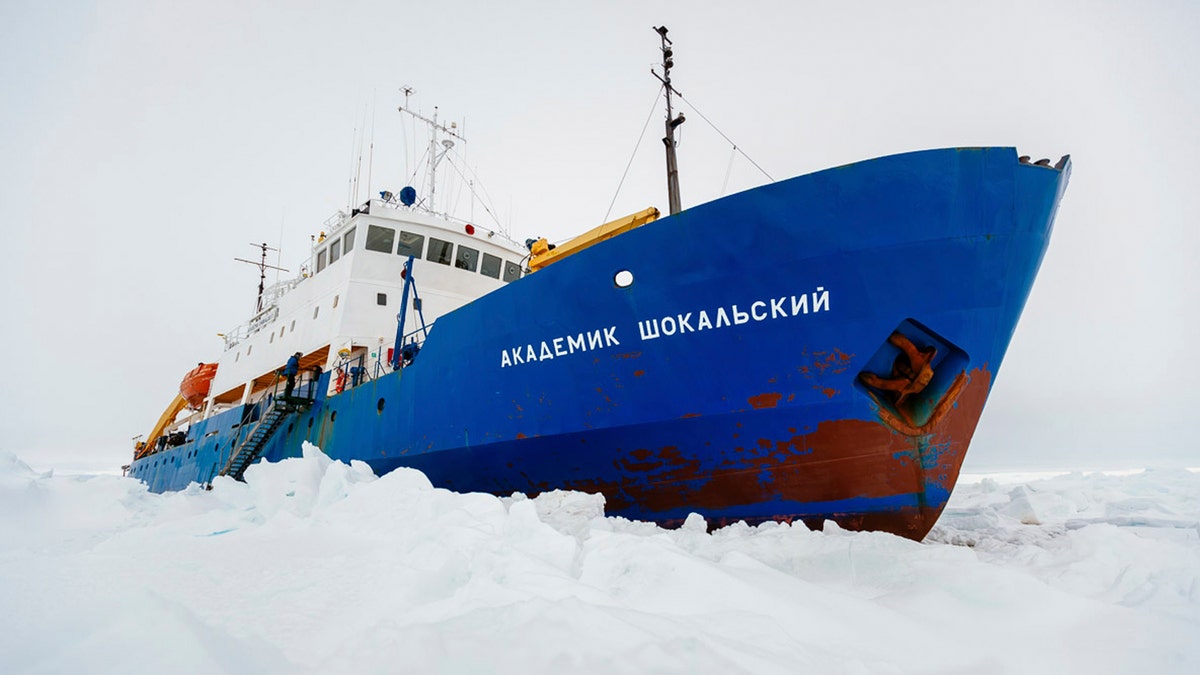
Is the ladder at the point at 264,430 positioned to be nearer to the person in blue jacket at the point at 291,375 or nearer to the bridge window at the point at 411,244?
the person in blue jacket at the point at 291,375

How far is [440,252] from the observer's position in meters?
12.8

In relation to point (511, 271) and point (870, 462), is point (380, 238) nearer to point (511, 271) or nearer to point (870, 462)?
point (511, 271)

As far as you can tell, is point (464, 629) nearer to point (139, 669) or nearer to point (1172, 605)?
point (139, 669)

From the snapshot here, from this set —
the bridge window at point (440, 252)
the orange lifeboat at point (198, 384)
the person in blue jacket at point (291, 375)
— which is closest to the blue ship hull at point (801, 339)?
the bridge window at point (440, 252)

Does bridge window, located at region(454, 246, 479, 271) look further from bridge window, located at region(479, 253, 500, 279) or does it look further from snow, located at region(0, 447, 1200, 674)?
snow, located at region(0, 447, 1200, 674)

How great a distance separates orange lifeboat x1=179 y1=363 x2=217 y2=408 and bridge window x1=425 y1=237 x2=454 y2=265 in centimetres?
1421

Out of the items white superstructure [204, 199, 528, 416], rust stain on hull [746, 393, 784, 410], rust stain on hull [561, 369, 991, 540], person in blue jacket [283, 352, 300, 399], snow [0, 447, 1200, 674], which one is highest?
white superstructure [204, 199, 528, 416]

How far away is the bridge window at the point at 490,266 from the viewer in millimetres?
13439

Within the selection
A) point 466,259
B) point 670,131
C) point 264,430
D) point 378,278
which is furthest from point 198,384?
point 670,131

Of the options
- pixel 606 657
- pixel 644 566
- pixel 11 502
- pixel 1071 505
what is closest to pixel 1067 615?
pixel 644 566

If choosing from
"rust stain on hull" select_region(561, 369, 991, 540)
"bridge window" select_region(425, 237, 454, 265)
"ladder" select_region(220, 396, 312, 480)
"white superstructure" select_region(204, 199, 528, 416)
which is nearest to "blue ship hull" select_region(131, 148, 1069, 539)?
"rust stain on hull" select_region(561, 369, 991, 540)

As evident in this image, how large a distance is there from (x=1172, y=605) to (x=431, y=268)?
12.3m

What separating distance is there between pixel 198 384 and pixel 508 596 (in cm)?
2421

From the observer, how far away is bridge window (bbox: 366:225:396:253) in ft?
40.4
